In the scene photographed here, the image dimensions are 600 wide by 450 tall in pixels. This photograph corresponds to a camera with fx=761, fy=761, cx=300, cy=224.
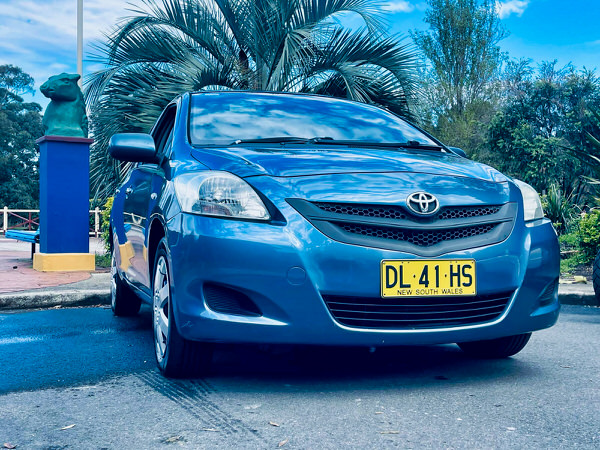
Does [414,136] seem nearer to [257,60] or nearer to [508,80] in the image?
[257,60]

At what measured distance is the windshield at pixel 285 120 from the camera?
407 centimetres

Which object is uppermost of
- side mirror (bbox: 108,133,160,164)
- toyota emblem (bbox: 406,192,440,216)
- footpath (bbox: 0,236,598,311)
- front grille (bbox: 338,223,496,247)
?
side mirror (bbox: 108,133,160,164)

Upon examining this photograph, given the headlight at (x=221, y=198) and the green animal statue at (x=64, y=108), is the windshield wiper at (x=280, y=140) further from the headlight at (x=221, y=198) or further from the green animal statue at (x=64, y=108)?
the green animal statue at (x=64, y=108)

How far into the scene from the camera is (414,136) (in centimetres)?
450

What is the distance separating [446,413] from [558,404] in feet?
1.68

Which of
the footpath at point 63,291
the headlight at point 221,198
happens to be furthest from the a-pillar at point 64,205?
the headlight at point 221,198

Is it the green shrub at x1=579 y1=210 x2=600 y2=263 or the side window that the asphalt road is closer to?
the side window

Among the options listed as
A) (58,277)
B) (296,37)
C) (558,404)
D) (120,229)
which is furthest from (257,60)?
(558,404)

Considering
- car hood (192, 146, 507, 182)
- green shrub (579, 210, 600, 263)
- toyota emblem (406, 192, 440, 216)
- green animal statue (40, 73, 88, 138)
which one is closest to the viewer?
toyota emblem (406, 192, 440, 216)

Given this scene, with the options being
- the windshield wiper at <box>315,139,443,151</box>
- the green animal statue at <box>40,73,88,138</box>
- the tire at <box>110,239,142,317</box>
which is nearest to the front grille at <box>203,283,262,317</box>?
the windshield wiper at <box>315,139,443,151</box>

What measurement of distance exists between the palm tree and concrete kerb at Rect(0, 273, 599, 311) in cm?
445

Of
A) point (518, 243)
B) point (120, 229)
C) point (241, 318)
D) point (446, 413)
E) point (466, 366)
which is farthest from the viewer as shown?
point (120, 229)

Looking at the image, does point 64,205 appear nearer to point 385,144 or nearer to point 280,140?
point 280,140

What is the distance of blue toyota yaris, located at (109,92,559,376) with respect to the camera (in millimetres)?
3068
